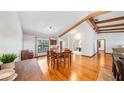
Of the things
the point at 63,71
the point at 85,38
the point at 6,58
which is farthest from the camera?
the point at 85,38

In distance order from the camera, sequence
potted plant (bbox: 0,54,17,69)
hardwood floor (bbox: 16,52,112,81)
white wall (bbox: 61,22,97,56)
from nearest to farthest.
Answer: potted plant (bbox: 0,54,17,69), hardwood floor (bbox: 16,52,112,81), white wall (bbox: 61,22,97,56)

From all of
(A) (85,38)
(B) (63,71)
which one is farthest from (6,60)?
(A) (85,38)

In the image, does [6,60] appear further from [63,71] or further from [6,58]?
[63,71]

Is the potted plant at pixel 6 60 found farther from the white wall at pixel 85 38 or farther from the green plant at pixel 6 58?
the white wall at pixel 85 38

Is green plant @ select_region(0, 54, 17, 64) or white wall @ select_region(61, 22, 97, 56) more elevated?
white wall @ select_region(61, 22, 97, 56)

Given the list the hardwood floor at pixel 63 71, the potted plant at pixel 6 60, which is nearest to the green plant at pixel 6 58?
the potted plant at pixel 6 60

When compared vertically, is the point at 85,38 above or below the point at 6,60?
above

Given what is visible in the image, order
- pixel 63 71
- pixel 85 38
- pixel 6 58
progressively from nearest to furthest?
pixel 6 58
pixel 63 71
pixel 85 38

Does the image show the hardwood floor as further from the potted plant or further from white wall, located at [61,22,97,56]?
white wall, located at [61,22,97,56]

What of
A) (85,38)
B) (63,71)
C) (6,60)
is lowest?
(63,71)

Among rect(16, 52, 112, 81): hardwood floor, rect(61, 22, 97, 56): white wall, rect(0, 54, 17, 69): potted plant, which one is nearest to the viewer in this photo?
rect(0, 54, 17, 69): potted plant

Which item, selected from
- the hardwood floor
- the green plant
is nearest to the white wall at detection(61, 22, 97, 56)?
the hardwood floor

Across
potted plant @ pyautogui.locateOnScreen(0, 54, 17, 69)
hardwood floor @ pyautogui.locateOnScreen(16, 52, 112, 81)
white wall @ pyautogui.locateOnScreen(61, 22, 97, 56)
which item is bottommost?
hardwood floor @ pyautogui.locateOnScreen(16, 52, 112, 81)
